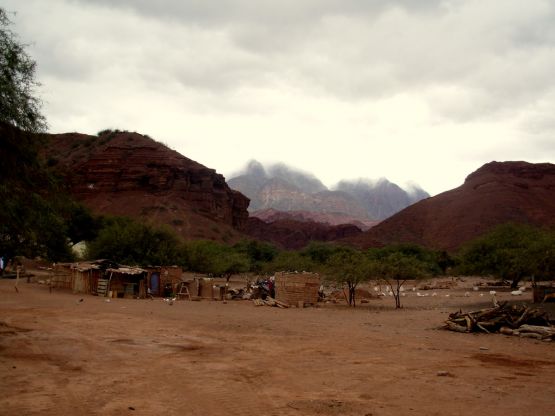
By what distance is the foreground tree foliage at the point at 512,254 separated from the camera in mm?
25766

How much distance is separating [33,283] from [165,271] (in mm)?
11142

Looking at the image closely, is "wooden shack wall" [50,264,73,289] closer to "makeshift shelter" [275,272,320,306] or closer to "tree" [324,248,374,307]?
"makeshift shelter" [275,272,320,306]

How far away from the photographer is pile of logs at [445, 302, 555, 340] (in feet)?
58.9

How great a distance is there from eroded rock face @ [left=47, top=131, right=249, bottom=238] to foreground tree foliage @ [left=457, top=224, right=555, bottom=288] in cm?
6198

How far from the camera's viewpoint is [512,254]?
3058cm

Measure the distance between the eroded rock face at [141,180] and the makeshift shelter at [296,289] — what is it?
6098 cm

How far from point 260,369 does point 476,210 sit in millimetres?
113228

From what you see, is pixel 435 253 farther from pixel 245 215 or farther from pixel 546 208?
pixel 245 215

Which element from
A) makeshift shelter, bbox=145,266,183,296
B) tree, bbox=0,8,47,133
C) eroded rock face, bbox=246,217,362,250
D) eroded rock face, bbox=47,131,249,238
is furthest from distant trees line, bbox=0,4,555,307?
eroded rock face, bbox=246,217,362,250

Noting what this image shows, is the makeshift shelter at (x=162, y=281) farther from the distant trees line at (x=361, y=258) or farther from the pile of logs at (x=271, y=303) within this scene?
the pile of logs at (x=271, y=303)

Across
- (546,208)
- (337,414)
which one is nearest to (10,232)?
(337,414)

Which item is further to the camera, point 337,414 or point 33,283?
point 33,283

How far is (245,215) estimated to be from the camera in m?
128

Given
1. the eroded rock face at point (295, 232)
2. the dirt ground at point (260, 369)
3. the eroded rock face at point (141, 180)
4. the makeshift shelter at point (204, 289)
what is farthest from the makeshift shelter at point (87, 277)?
the eroded rock face at point (295, 232)
